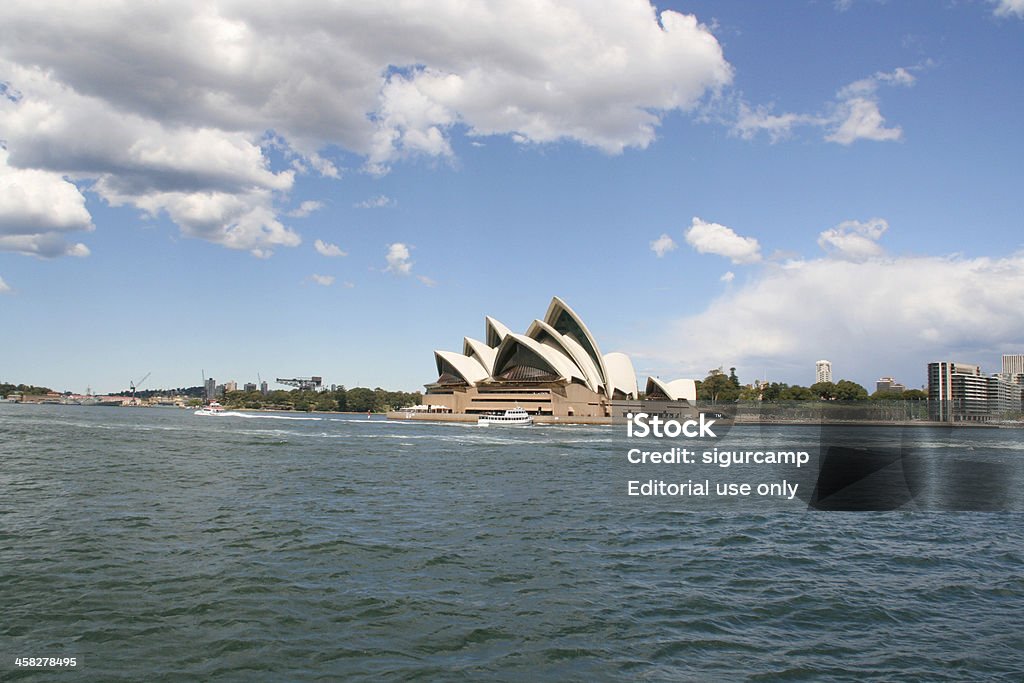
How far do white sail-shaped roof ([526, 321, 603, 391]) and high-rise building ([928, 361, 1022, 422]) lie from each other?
71.9m

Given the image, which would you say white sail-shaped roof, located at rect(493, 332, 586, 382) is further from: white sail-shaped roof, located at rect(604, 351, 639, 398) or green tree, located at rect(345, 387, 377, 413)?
green tree, located at rect(345, 387, 377, 413)

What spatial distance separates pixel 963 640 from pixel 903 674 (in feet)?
5.22

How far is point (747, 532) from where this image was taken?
13.5 metres

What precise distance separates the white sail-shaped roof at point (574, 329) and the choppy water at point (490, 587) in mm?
70786

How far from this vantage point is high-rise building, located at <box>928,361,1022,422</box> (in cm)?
12669

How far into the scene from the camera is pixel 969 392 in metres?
145

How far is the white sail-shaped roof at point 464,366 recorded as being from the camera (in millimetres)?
92250

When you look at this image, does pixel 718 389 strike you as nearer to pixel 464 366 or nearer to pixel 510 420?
pixel 464 366

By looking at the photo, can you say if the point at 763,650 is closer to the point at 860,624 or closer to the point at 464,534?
the point at 860,624

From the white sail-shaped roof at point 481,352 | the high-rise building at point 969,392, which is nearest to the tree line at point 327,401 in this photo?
the white sail-shaped roof at point 481,352

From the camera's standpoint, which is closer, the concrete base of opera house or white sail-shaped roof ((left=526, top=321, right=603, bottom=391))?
the concrete base of opera house

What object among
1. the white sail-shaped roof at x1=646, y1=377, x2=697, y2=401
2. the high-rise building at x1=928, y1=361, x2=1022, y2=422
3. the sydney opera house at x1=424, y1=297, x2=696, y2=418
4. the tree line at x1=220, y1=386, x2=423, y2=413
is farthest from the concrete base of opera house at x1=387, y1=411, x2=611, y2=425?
the high-rise building at x1=928, y1=361, x2=1022, y2=422

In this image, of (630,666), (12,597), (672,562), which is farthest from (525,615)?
(12,597)

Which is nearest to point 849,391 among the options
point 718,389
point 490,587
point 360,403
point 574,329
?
point 718,389
